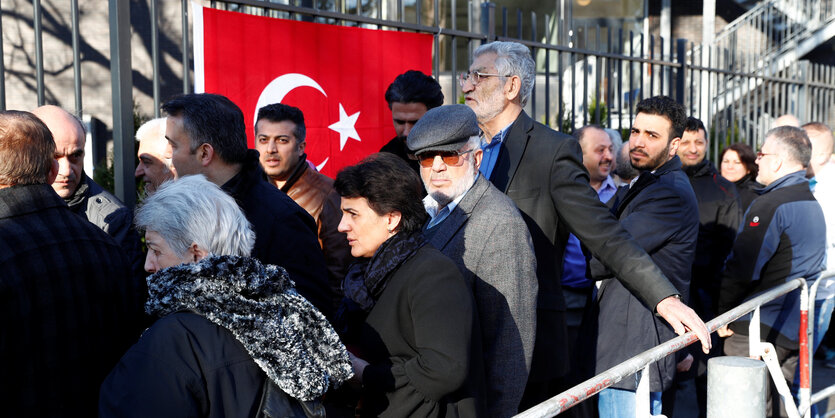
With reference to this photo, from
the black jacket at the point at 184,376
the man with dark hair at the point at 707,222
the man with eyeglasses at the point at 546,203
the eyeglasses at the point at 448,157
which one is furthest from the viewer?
the man with dark hair at the point at 707,222

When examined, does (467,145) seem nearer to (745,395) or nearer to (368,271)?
(368,271)

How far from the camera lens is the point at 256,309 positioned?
73.9 inches

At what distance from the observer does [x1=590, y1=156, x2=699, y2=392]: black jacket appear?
140 inches

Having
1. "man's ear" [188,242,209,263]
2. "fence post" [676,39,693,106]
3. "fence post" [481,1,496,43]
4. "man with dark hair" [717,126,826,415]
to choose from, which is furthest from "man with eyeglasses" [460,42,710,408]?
"fence post" [676,39,693,106]

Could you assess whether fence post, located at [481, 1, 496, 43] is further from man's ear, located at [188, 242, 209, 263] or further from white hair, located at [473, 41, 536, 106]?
man's ear, located at [188, 242, 209, 263]

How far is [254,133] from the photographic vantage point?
12.8 ft

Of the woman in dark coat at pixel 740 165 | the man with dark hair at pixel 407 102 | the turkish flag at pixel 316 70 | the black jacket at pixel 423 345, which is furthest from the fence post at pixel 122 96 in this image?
the woman in dark coat at pixel 740 165

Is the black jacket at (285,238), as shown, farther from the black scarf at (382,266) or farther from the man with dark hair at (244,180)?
the black scarf at (382,266)

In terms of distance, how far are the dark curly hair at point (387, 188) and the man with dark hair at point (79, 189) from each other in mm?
1097

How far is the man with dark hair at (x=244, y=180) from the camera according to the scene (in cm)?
274

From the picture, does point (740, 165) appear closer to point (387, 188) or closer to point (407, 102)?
point (407, 102)

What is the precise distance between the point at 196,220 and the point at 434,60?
2997 millimetres

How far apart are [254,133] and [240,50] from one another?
394mm

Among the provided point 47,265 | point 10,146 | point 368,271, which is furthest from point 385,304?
point 10,146
